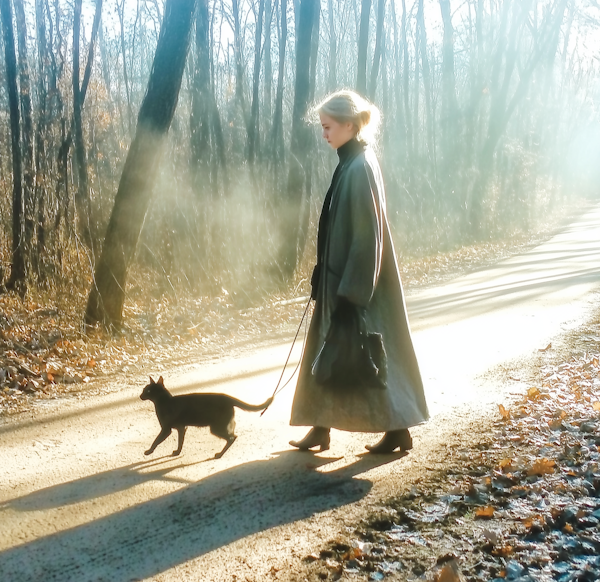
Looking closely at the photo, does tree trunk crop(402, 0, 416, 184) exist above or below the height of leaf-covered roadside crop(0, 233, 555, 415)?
above

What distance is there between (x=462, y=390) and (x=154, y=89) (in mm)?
5782

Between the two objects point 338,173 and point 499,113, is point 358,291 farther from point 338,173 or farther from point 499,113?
point 499,113

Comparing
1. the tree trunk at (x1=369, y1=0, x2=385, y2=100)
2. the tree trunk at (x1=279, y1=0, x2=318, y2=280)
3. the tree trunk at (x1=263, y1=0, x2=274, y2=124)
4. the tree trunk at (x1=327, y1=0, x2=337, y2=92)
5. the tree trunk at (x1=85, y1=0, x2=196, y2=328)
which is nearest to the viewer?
the tree trunk at (x1=85, y1=0, x2=196, y2=328)

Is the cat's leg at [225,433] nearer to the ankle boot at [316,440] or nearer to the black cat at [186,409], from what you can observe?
the black cat at [186,409]

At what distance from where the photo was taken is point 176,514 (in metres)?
4.22

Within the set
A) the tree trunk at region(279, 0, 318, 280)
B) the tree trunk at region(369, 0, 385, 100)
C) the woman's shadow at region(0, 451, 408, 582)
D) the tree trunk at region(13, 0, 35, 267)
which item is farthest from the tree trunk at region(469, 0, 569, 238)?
the woman's shadow at region(0, 451, 408, 582)

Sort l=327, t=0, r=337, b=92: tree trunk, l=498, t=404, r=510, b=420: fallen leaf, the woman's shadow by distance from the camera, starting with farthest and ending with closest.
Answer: l=327, t=0, r=337, b=92: tree trunk → l=498, t=404, r=510, b=420: fallen leaf → the woman's shadow

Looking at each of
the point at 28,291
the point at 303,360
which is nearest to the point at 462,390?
the point at 303,360

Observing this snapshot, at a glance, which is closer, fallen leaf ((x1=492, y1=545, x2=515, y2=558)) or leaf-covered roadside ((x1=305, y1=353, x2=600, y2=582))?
leaf-covered roadside ((x1=305, y1=353, x2=600, y2=582))

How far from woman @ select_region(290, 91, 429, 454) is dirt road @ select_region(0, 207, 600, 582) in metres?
0.34

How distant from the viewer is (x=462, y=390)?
7211 mm

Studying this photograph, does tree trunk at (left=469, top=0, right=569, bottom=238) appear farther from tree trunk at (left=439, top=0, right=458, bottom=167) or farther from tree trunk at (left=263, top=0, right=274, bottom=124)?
tree trunk at (left=263, top=0, right=274, bottom=124)

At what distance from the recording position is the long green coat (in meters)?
4.80

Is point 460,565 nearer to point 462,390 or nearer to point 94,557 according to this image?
point 94,557
